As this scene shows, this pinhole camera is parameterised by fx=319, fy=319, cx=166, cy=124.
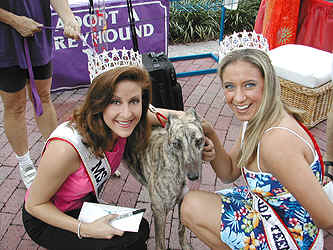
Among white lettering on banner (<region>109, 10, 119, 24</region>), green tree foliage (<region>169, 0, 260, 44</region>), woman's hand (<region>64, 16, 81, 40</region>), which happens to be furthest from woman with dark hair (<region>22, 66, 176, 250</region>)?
green tree foliage (<region>169, 0, 260, 44</region>)

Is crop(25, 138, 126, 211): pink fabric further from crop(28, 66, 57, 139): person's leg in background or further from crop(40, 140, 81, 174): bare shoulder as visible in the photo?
crop(28, 66, 57, 139): person's leg in background

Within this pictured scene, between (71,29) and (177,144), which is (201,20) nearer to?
(71,29)

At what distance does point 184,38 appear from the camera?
7.67 metres

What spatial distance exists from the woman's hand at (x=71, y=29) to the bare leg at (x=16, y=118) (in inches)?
28.2

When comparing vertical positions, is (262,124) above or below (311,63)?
above

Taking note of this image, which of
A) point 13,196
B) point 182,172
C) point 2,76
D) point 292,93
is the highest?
point 2,76

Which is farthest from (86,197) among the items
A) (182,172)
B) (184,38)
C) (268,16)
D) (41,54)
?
(184,38)

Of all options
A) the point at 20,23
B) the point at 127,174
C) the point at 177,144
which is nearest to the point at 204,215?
the point at 177,144

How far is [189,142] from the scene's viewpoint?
2.08 metres

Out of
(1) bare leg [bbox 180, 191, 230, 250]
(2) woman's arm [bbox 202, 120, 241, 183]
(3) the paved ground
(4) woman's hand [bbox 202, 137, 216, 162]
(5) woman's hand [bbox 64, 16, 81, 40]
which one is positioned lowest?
(3) the paved ground

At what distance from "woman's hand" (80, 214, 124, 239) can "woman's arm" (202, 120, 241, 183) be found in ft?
2.92

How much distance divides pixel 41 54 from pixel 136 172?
4.93ft

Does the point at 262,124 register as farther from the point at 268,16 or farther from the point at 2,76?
the point at 268,16

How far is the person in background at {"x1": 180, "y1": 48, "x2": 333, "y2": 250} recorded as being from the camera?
5.87 ft
